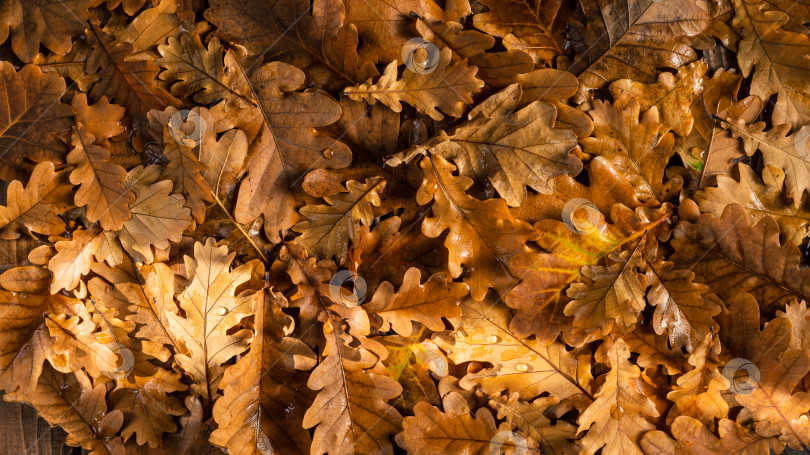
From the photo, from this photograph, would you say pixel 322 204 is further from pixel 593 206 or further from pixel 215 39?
pixel 593 206

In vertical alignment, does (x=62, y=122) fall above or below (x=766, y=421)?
above

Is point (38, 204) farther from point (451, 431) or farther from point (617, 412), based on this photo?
point (617, 412)

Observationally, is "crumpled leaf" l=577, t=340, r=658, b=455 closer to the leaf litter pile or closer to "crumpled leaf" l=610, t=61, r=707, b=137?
the leaf litter pile

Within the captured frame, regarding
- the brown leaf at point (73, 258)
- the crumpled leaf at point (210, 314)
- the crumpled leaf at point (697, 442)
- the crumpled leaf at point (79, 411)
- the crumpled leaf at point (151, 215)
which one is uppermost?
the crumpled leaf at point (151, 215)

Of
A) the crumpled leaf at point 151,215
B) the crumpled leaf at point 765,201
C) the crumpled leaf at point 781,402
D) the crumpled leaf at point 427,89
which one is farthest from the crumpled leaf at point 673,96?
the crumpled leaf at point 151,215

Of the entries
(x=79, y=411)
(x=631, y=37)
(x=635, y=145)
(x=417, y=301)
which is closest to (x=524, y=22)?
(x=631, y=37)

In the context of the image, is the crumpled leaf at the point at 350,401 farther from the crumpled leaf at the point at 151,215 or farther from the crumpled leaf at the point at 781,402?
the crumpled leaf at the point at 781,402

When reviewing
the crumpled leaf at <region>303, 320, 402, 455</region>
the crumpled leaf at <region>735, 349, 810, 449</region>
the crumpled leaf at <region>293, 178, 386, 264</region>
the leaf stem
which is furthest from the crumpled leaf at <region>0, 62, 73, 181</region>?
the crumpled leaf at <region>735, 349, 810, 449</region>

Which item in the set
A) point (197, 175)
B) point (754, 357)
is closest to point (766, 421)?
point (754, 357)

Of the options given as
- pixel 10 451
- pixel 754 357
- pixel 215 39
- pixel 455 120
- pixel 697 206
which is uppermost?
pixel 215 39
